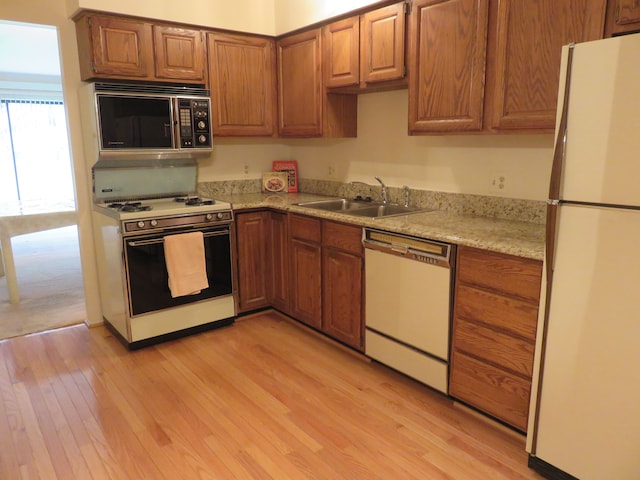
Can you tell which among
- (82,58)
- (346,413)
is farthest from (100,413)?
(82,58)

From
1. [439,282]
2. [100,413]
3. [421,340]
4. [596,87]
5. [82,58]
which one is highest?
[82,58]

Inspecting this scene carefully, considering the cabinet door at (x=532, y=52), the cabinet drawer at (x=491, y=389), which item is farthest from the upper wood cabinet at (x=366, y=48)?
the cabinet drawer at (x=491, y=389)

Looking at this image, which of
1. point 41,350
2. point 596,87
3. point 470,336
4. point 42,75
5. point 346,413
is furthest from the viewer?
point 42,75

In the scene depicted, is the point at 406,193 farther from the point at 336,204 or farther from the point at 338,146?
the point at 338,146

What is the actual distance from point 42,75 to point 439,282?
26.0 ft

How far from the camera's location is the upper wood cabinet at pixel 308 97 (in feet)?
11.3

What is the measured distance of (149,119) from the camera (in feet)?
10.6

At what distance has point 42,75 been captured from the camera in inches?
300

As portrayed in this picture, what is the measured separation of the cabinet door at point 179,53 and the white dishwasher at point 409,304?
1.84m

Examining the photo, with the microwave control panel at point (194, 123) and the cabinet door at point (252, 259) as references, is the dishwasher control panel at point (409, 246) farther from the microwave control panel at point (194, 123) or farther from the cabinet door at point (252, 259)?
the microwave control panel at point (194, 123)

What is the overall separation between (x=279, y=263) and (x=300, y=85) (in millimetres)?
1405

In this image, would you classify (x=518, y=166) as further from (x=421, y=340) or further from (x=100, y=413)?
(x=100, y=413)

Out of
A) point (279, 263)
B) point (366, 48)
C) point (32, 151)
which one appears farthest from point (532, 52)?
point (32, 151)

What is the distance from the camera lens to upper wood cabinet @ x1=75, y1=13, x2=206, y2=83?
10.1 feet
